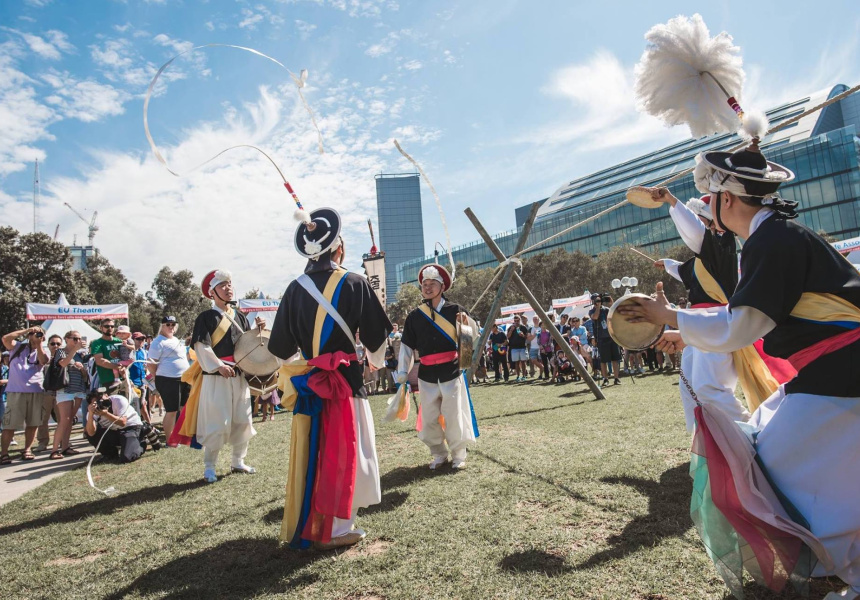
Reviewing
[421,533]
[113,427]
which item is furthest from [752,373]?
[113,427]

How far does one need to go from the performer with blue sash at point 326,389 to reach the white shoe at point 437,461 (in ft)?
6.00

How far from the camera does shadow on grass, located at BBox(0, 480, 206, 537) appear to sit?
4832 mm

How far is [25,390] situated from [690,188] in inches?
2091

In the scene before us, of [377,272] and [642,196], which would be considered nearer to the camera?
[642,196]

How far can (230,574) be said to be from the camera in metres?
3.33

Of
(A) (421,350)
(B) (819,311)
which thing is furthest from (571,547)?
(A) (421,350)

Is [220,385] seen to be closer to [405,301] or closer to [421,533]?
[421,533]

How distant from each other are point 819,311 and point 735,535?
1.02 m

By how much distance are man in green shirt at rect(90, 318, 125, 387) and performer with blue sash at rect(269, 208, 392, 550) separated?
19.0 ft

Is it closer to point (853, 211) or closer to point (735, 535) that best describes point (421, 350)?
point (735, 535)

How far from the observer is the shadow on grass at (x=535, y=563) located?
2.96 meters

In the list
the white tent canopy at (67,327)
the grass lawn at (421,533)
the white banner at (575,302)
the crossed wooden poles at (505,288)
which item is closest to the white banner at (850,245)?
the white banner at (575,302)

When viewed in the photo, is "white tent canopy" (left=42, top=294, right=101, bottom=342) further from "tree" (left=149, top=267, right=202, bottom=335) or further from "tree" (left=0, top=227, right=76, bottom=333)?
"tree" (left=149, top=267, right=202, bottom=335)

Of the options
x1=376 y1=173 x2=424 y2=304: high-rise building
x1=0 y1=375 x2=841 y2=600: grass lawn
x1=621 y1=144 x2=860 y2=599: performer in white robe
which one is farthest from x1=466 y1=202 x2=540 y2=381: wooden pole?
x1=376 y1=173 x2=424 y2=304: high-rise building
